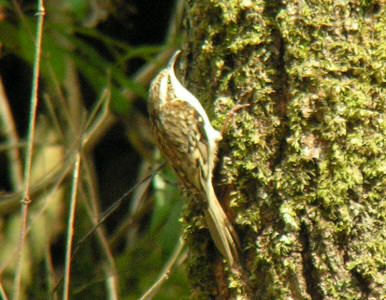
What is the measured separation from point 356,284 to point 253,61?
599 millimetres

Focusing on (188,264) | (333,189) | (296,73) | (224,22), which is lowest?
(188,264)

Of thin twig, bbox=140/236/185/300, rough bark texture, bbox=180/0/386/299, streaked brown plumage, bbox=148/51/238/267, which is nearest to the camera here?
rough bark texture, bbox=180/0/386/299

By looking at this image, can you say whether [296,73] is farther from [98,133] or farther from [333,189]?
[98,133]

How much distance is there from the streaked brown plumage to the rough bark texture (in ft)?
0.16

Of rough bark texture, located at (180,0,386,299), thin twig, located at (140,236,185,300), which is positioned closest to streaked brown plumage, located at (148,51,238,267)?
rough bark texture, located at (180,0,386,299)

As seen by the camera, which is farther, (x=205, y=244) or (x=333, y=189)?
(x=205, y=244)

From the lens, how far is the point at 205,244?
1.84m

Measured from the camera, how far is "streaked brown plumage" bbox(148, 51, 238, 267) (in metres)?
1.74

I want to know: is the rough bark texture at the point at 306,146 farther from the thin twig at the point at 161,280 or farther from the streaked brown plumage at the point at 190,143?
the thin twig at the point at 161,280

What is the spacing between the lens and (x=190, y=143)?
7.11ft

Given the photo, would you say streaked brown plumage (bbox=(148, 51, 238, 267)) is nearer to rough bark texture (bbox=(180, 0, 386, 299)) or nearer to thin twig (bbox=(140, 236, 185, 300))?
rough bark texture (bbox=(180, 0, 386, 299))

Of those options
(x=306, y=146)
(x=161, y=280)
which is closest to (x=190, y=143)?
(x=161, y=280)

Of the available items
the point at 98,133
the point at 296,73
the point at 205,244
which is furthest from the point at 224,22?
the point at 98,133

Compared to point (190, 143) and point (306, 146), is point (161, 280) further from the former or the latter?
point (306, 146)
